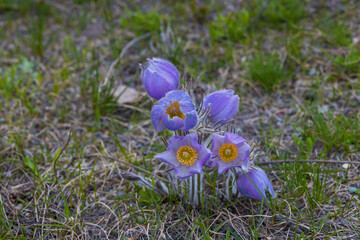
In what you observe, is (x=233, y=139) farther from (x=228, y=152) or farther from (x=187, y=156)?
(x=187, y=156)

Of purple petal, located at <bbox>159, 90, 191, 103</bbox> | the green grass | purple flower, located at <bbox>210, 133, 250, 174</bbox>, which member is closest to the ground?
the green grass

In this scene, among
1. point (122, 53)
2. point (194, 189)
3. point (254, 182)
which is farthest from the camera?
point (122, 53)

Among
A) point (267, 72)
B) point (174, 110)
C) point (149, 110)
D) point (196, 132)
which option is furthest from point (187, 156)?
point (267, 72)

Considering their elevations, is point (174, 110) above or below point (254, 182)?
above

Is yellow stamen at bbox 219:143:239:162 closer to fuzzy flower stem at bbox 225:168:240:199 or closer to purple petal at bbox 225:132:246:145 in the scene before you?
purple petal at bbox 225:132:246:145

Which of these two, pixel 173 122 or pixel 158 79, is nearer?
pixel 173 122

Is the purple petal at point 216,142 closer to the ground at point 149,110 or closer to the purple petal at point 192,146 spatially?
the purple petal at point 192,146

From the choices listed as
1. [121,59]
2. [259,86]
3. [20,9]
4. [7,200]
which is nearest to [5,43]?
[20,9]

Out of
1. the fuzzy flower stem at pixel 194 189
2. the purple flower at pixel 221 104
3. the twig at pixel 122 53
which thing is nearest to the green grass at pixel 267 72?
the twig at pixel 122 53

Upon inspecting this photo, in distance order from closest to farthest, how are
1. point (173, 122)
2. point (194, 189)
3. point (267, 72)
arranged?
→ point (173, 122)
point (194, 189)
point (267, 72)
